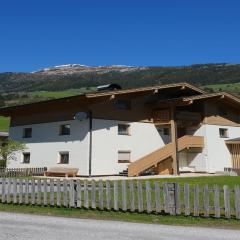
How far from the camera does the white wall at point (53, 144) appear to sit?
99.0 ft

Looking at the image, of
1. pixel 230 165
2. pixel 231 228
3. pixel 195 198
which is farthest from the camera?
pixel 230 165

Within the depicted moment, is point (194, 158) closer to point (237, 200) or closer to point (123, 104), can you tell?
point (123, 104)

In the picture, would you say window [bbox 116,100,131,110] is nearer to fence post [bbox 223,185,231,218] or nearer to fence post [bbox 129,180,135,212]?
fence post [bbox 129,180,135,212]

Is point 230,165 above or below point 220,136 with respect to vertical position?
below

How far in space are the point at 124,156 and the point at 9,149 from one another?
354 inches

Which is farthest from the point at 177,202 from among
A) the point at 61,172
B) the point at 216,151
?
the point at 216,151

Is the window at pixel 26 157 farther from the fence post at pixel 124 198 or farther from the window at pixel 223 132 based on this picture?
the fence post at pixel 124 198

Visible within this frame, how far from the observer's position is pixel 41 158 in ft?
109

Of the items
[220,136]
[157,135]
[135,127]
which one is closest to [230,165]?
[220,136]

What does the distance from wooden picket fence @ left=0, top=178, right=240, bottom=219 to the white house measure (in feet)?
46.5

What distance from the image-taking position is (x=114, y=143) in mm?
31344

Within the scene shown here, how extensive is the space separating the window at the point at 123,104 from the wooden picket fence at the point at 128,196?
57.8 ft

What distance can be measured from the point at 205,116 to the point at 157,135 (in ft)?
16.2

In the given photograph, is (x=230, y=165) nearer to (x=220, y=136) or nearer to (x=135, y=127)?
(x=220, y=136)
